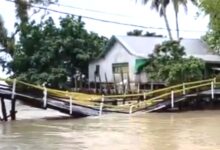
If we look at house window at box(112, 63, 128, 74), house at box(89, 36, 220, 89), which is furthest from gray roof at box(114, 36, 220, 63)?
house window at box(112, 63, 128, 74)

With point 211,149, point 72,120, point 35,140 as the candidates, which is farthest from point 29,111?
point 211,149

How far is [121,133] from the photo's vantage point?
54.3 feet

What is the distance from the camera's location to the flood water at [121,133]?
1349 cm

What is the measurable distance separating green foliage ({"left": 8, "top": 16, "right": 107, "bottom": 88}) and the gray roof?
3.17 m

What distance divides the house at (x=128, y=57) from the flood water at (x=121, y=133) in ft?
45.9

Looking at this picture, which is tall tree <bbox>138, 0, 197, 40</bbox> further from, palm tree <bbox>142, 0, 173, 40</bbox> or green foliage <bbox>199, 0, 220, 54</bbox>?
green foliage <bbox>199, 0, 220, 54</bbox>

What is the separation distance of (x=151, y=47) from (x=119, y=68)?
2.77 metres

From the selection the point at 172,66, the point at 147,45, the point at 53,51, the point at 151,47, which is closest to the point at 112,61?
the point at 147,45

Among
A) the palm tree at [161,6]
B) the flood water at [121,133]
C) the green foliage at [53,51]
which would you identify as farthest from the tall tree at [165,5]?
the flood water at [121,133]

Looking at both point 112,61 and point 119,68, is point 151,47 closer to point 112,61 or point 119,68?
point 119,68

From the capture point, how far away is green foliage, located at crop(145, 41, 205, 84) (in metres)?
30.6

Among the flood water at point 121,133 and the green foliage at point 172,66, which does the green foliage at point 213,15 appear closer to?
the green foliage at point 172,66

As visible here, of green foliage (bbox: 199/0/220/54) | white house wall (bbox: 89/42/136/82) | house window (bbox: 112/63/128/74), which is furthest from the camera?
house window (bbox: 112/63/128/74)

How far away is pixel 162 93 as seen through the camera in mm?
26469
